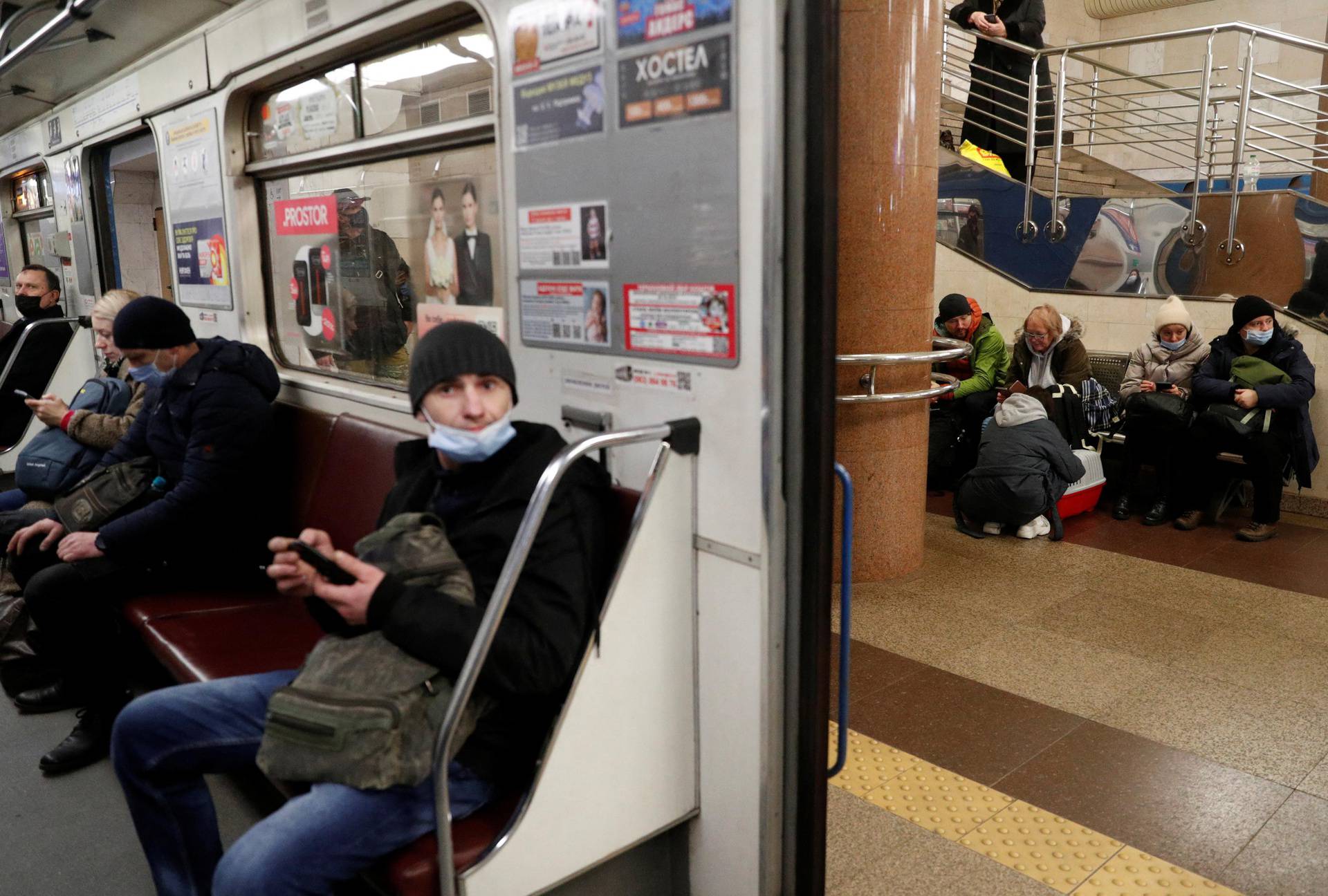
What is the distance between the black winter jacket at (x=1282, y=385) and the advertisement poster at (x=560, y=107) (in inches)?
184

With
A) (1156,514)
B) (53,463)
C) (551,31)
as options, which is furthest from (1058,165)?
(53,463)

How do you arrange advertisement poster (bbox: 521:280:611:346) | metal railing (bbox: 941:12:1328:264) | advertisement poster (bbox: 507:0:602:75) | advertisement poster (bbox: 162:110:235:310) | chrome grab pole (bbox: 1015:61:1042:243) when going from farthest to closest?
chrome grab pole (bbox: 1015:61:1042:243) → metal railing (bbox: 941:12:1328:264) → advertisement poster (bbox: 162:110:235:310) → advertisement poster (bbox: 521:280:611:346) → advertisement poster (bbox: 507:0:602:75)

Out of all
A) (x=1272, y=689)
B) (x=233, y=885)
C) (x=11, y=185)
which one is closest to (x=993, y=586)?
(x=1272, y=689)

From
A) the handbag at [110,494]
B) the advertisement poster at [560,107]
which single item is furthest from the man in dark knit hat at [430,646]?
the handbag at [110,494]

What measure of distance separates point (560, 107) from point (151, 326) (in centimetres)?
192

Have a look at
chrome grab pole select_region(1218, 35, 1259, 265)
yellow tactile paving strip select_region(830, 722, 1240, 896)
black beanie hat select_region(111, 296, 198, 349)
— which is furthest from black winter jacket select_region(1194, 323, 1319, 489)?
black beanie hat select_region(111, 296, 198, 349)

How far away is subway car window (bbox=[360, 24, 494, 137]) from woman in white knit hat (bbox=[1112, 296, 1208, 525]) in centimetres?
462

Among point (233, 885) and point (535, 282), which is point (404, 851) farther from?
point (535, 282)

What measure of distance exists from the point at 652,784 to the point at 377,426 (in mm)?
1529

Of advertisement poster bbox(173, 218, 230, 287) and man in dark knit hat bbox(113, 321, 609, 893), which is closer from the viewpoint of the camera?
man in dark knit hat bbox(113, 321, 609, 893)

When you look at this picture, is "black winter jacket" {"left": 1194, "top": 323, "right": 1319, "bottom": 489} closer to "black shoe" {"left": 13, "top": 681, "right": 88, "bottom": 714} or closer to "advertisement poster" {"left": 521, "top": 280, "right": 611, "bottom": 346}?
"advertisement poster" {"left": 521, "top": 280, "right": 611, "bottom": 346}

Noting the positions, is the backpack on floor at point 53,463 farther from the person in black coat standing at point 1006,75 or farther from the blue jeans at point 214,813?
the person in black coat standing at point 1006,75

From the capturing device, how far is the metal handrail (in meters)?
1.67

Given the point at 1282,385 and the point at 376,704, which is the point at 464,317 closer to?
the point at 376,704
